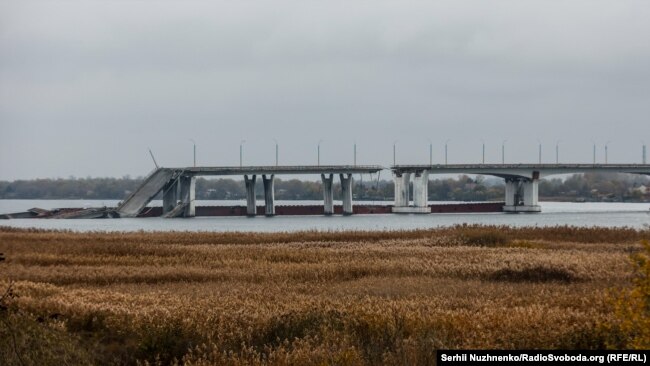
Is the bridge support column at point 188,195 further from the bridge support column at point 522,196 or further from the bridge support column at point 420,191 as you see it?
the bridge support column at point 522,196

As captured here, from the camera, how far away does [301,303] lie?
19328 millimetres

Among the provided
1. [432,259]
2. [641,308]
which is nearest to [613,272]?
[432,259]

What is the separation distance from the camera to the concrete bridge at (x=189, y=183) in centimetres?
11806

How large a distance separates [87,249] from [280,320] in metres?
25.0

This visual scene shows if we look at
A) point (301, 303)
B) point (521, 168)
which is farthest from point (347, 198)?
point (301, 303)

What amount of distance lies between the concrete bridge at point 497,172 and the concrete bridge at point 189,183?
22.8 feet

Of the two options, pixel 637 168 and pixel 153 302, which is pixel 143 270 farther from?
pixel 637 168

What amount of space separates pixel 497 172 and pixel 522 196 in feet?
54.5

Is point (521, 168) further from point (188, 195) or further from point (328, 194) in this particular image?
point (188, 195)

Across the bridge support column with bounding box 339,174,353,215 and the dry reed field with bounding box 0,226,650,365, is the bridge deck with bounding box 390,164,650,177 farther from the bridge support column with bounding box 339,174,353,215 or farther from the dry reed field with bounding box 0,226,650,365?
the dry reed field with bounding box 0,226,650,365

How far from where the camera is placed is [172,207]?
121 m

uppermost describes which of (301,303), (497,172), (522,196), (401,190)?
(497,172)

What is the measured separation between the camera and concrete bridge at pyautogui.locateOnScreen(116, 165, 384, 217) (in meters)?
118

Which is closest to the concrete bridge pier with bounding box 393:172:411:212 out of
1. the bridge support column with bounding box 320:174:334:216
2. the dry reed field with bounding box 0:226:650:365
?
the bridge support column with bounding box 320:174:334:216
